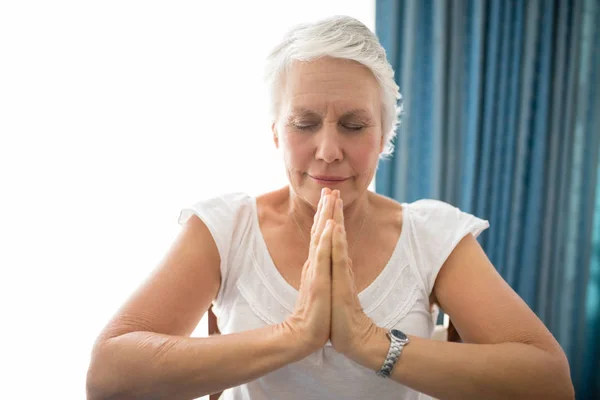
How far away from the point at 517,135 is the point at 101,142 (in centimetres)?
202

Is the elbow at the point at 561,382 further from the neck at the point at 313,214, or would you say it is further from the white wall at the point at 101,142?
the white wall at the point at 101,142

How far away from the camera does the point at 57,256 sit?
6.50 ft

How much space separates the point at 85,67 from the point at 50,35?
0.62 ft

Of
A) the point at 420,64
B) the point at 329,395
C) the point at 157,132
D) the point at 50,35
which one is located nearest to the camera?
the point at 329,395

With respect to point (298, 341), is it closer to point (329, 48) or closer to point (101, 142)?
point (329, 48)

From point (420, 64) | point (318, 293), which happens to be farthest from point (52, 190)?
point (420, 64)

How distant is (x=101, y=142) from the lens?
1987mm

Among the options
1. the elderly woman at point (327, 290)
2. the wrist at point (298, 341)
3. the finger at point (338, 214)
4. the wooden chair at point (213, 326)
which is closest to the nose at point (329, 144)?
the elderly woman at point (327, 290)

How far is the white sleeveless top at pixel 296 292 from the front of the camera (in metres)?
1.15

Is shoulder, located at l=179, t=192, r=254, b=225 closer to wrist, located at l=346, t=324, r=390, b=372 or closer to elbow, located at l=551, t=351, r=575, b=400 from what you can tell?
wrist, located at l=346, t=324, r=390, b=372

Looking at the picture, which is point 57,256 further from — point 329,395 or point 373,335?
point 373,335

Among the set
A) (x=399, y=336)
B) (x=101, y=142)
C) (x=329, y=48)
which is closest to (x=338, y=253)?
(x=399, y=336)

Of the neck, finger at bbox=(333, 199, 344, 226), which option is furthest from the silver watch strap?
the neck

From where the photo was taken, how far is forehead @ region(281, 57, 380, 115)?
1120 millimetres
